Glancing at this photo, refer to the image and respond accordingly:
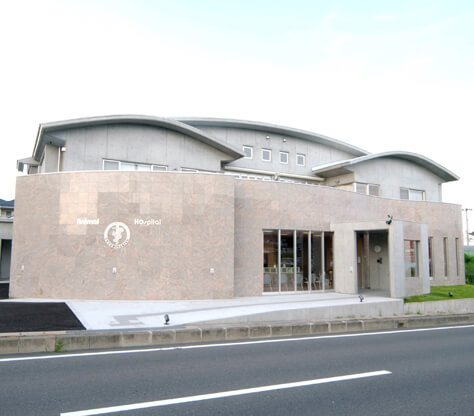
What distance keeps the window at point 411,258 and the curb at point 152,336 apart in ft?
27.0

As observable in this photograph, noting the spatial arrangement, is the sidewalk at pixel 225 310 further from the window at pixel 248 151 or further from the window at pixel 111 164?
the window at pixel 248 151

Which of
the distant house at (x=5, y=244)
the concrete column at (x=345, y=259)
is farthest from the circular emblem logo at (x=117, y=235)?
the distant house at (x=5, y=244)

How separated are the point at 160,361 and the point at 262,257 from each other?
35.3ft

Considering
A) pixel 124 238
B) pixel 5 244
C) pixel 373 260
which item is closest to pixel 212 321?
pixel 124 238

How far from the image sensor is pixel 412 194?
3014 centimetres

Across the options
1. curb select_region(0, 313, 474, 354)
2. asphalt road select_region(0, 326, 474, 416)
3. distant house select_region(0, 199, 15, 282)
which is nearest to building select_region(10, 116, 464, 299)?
distant house select_region(0, 199, 15, 282)

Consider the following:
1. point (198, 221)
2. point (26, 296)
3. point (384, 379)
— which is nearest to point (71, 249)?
point (26, 296)

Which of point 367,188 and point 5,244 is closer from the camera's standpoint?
point 367,188

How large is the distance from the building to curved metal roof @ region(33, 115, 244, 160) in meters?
0.07

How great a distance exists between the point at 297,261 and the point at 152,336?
422 inches

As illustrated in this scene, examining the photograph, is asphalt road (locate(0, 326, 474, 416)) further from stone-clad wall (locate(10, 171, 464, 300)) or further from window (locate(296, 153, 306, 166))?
window (locate(296, 153, 306, 166))

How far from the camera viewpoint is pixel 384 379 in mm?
6480

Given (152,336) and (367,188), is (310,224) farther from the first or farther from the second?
(152,336)

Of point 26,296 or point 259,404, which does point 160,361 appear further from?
point 26,296
